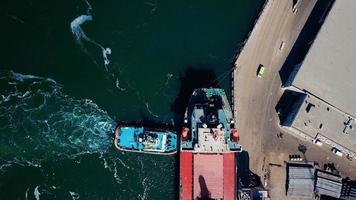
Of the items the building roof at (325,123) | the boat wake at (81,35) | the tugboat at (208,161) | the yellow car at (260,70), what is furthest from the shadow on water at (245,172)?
the boat wake at (81,35)

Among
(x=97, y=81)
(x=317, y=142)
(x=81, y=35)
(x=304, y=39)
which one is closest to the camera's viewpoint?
(x=317, y=142)

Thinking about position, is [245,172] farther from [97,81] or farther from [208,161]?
[97,81]

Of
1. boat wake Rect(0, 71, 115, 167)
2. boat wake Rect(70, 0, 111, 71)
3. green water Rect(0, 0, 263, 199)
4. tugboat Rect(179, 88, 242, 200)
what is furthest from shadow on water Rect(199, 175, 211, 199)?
boat wake Rect(70, 0, 111, 71)

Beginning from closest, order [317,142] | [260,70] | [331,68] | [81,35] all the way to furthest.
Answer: [331,68]
[317,142]
[260,70]
[81,35]

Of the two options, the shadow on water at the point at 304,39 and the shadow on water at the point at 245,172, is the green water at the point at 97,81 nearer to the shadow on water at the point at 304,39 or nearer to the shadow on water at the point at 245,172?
the shadow on water at the point at 304,39

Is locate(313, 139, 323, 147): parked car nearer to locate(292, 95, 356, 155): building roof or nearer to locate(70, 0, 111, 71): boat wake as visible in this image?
locate(292, 95, 356, 155): building roof

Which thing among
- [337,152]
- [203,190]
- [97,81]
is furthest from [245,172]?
[97,81]

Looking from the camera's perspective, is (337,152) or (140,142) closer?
(140,142)
